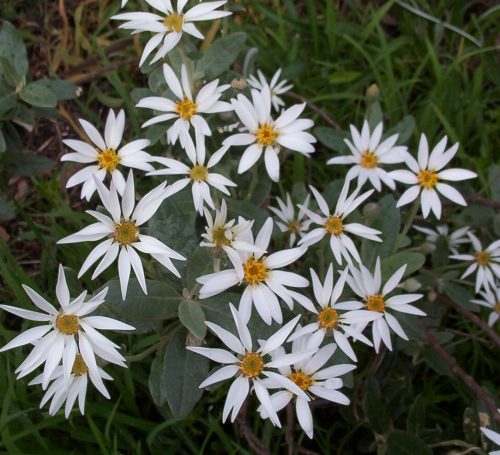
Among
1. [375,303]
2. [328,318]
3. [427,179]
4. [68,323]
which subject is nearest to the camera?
[68,323]

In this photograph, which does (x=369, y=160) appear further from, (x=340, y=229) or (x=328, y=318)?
(x=328, y=318)

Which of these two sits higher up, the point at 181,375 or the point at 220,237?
the point at 220,237

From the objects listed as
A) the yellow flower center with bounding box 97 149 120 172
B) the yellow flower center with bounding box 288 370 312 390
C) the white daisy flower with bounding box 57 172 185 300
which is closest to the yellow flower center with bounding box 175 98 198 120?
the yellow flower center with bounding box 97 149 120 172

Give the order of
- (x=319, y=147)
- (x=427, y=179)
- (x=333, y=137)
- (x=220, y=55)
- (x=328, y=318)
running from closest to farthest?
(x=328, y=318) → (x=220, y=55) → (x=427, y=179) → (x=333, y=137) → (x=319, y=147)

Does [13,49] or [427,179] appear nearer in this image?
[427,179]

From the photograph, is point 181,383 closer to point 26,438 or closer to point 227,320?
point 227,320

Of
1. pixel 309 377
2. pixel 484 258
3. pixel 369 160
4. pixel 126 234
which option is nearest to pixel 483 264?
pixel 484 258

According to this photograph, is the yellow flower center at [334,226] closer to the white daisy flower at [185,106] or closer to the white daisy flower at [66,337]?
the white daisy flower at [185,106]
